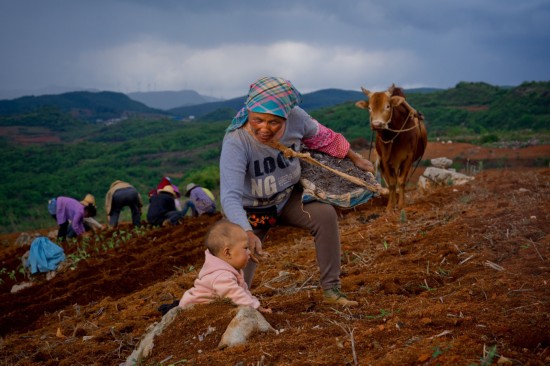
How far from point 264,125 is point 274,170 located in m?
0.36

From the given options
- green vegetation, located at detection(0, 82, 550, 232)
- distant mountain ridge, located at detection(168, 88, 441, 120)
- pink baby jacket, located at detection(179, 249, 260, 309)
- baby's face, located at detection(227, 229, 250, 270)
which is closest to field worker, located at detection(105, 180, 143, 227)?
pink baby jacket, located at detection(179, 249, 260, 309)

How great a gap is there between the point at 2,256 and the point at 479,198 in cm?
851

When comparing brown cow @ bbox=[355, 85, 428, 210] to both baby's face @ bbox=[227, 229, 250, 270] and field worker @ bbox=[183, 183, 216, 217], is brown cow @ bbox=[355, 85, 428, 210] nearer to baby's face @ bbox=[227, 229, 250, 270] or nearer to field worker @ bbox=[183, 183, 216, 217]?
field worker @ bbox=[183, 183, 216, 217]

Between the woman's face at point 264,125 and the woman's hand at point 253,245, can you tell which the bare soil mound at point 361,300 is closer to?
the woman's hand at point 253,245

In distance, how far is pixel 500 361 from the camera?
78.4 inches

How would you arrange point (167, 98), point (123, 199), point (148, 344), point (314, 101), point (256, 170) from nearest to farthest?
point (148, 344) → point (256, 170) → point (123, 199) → point (314, 101) → point (167, 98)

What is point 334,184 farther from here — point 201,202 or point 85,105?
point 85,105

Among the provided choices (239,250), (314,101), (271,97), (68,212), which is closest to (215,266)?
(239,250)

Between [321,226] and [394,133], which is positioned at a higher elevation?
[394,133]

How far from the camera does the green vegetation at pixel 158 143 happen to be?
97.1ft

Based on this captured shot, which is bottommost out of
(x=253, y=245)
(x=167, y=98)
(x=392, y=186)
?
(x=392, y=186)

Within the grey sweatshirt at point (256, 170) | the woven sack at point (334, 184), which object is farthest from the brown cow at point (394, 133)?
the grey sweatshirt at point (256, 170)

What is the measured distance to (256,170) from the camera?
322cm

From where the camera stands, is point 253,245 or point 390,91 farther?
point 390,91
